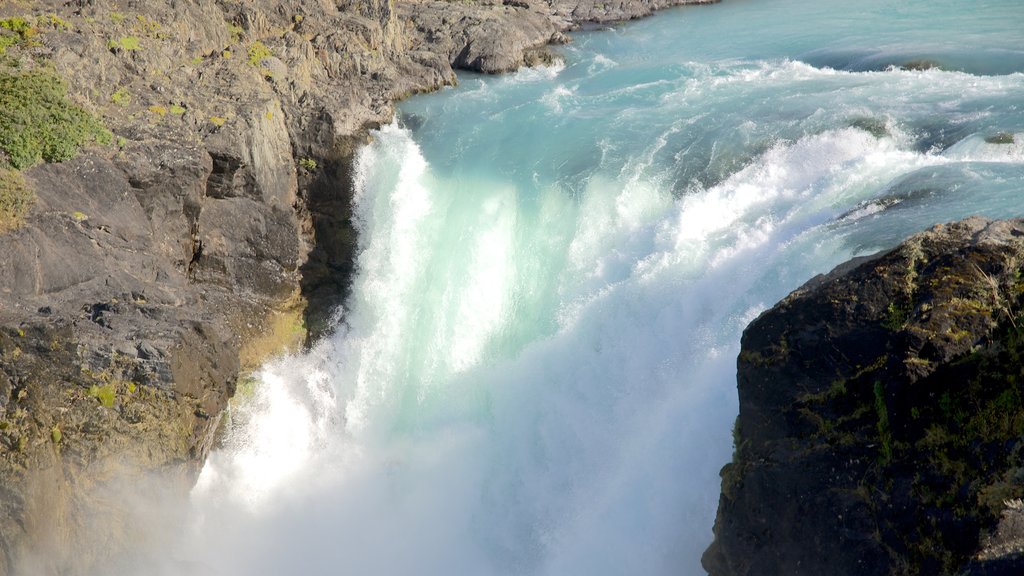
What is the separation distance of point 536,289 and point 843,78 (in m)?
12.9

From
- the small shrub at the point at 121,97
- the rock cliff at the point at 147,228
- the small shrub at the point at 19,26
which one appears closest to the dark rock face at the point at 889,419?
the rock cliff at the point at 147,228

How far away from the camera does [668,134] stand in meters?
19.7

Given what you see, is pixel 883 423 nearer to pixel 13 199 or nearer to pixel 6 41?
pixel 13 199

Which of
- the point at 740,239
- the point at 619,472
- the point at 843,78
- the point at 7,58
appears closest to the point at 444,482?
the point at 619,472

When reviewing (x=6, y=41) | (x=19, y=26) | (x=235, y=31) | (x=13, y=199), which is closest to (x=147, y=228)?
(x=13, y=199)

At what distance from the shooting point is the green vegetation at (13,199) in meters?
12.8

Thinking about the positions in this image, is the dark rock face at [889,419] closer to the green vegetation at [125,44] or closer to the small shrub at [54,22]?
the green vegetation at [125,44]

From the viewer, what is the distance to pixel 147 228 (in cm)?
1483

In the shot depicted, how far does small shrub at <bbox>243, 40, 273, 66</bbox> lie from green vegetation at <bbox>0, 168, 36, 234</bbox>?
8299mm

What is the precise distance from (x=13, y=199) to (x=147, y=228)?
2.36m

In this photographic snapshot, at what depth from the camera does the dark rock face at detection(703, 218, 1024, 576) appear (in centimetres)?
723

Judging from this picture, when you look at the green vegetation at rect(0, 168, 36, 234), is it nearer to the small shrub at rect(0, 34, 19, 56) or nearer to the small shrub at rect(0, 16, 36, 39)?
the small shrub at rect(0, 34, 19, 56)

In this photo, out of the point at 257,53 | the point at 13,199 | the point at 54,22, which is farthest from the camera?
the point at 257,53

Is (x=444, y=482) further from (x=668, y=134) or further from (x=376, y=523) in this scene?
(x=668, y=134)
